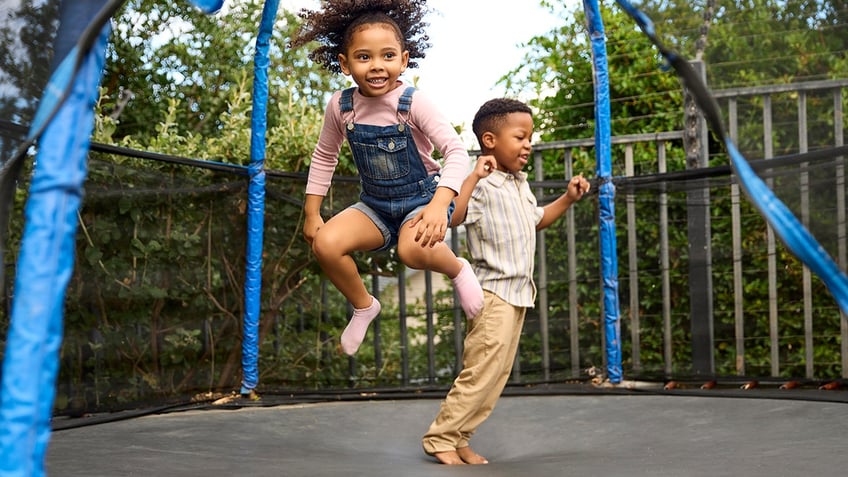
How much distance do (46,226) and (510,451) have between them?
1.57m

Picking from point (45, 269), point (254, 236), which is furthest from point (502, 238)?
point (45, 269)

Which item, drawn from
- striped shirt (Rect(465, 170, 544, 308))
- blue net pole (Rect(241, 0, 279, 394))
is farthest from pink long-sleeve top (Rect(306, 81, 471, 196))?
blue net pole (Rect(241, 0, 279, 394))

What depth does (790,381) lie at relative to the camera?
2.89m

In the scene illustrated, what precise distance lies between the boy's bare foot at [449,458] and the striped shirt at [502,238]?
0.42 m

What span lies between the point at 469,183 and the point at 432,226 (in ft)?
1.28

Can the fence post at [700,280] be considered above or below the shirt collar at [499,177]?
below

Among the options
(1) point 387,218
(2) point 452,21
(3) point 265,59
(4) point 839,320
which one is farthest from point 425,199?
(2) point 452,21

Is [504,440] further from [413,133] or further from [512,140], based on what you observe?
[413,133]

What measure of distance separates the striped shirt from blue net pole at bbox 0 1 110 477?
4.25ft

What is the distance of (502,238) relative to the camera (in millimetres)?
2242

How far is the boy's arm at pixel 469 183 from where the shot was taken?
204cm

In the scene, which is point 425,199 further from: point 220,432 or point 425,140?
point 220,432

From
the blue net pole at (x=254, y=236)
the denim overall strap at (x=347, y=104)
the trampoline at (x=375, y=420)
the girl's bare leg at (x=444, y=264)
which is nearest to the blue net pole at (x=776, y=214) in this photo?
the trampoline at (x=375, y=420)

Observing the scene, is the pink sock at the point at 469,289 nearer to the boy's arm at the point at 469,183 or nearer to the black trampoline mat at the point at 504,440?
the boy's arm at the point at 469,183
